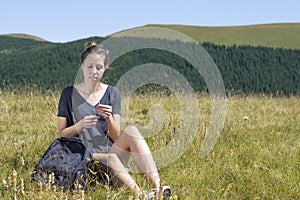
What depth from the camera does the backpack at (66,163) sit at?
3.29m

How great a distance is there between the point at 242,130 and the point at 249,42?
77.3 m

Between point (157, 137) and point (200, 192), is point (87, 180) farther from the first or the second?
point (157, 137)

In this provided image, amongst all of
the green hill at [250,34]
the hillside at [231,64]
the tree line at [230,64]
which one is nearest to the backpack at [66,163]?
the hillside at [231,64]

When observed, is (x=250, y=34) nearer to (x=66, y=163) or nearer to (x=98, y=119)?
(x=98, y=119)

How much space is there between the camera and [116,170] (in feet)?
11.0

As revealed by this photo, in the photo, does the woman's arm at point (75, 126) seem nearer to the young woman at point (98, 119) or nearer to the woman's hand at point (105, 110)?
the young woman at point (98, 119)

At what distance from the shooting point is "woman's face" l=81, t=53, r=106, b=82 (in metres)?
3.85

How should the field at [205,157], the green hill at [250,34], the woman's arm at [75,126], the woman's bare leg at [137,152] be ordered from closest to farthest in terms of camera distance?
the field at [205,157] < the woman's bare leg at [137,152] < the woman's arm at [75,126] < the green hill at [250,34]

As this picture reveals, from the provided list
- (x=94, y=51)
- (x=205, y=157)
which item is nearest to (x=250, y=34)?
(x=205, y=157)

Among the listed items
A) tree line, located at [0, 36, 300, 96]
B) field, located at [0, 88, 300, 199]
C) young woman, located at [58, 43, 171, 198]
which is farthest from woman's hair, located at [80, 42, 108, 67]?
tree line, located at [0, 36, 300, 96]

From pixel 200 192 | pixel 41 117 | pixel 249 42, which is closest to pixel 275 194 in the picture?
pixel 200 192

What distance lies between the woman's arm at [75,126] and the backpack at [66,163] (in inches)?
4.2

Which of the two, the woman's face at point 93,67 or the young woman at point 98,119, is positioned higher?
the woman's face at point 93,67

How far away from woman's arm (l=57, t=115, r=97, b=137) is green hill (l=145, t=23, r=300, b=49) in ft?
235
